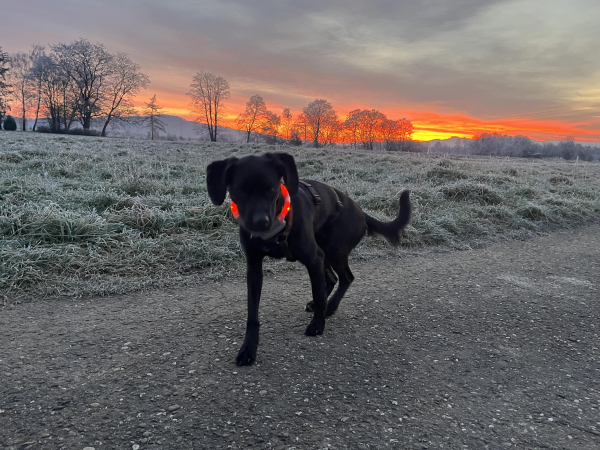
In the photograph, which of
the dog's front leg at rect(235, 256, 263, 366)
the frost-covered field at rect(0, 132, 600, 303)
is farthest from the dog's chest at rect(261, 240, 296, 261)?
the frost-covered field at rect(0, 132, 600, 303)

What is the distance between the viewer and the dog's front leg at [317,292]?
2.93 m

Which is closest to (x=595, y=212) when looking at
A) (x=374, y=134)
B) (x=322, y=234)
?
(x=322, y=234)

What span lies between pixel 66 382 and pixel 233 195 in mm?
1528

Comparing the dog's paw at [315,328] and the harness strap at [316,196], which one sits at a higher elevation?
the harness strap at [316,196]

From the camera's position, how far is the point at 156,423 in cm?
199

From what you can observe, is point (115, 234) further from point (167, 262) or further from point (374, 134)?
point (374, 134)

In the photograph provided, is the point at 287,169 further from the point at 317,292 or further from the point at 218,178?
the point at 317,292

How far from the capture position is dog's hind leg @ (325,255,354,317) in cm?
338

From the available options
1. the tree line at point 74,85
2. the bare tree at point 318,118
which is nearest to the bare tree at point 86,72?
the tree line at point 74,85

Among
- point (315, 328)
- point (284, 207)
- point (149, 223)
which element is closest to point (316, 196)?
point (284, 207)

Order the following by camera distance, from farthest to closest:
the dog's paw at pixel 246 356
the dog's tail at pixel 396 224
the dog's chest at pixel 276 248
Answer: the dog's tail at pixel 396 224 → the dog's chest at pixel 276 248 → the dog's paw at pixel 246 356

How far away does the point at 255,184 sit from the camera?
2.60 metres

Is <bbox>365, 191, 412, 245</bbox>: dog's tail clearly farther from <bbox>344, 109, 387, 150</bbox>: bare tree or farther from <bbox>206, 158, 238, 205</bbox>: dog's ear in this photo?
<bbox>344, 109, 387, 150</bbox>: bare tree

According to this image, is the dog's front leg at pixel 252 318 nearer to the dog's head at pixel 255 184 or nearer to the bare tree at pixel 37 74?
the dog's head at pixel 255 184
